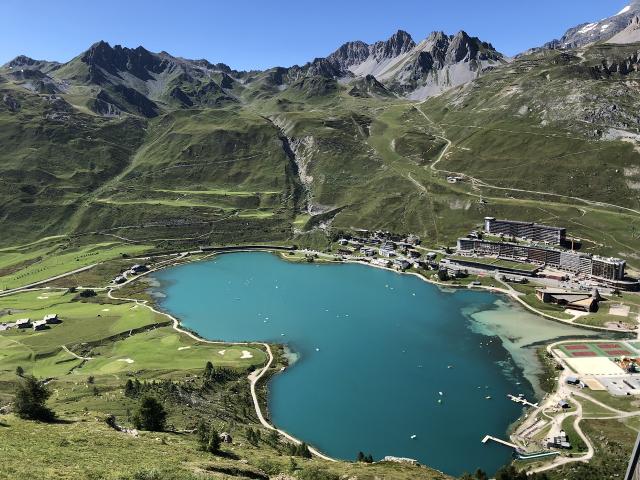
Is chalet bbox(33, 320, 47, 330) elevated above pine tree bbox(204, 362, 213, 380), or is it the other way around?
pine tree bbox(204, 362, 213, 380)

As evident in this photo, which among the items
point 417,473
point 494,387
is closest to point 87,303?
point 494,387

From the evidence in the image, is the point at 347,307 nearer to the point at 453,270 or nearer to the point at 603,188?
the point at 453,270

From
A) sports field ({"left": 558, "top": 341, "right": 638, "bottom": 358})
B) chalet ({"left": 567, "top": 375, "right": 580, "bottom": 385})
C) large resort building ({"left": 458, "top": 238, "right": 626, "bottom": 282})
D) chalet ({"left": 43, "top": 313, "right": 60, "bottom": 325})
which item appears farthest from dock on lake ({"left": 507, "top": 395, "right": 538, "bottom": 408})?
chalet ({"left": 43, "top": 313, "right": 60, "bottom": 325})

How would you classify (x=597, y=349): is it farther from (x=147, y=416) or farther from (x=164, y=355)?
(x=164, y=355)

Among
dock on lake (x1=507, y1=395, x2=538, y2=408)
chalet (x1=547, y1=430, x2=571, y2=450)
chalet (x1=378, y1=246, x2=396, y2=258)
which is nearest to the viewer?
chalet (x1=547, y1=430, x2=571, y2=450)

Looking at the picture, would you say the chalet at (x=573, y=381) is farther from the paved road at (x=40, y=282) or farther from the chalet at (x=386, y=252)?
the paved road at (x=40, y=282)

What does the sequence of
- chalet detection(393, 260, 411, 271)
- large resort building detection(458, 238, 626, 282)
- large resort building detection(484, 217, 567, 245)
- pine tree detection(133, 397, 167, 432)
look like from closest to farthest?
pine tree detection(133, 397, 167, 432)
large resort building detection(458, 238, 626, 282)
large resort building detection(484, 217, 567, 245)
chalet detection(393, 260, 411, 271)

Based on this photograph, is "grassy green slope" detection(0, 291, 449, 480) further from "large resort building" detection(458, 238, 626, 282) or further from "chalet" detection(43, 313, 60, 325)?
"large resort building" detection(458, 238, 626, 282)
